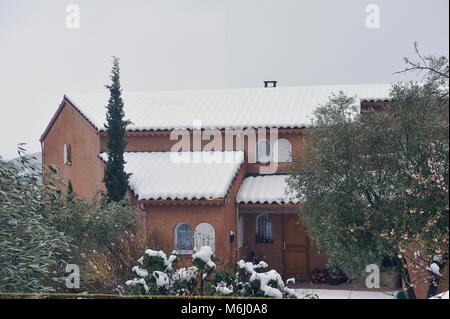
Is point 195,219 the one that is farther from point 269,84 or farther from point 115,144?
point 269,84

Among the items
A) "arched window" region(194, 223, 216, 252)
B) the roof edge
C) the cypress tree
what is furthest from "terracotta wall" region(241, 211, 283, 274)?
the roof edge

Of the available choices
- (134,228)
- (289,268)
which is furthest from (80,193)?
(289,268)

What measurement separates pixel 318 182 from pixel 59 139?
12.8 metres

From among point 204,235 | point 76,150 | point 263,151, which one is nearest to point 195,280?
point 204,235

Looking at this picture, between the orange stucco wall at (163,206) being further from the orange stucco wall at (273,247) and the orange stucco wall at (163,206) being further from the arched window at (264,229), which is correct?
the arched window at (264,229)

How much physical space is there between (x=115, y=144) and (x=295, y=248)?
7.61 meters

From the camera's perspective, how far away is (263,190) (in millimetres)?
17828

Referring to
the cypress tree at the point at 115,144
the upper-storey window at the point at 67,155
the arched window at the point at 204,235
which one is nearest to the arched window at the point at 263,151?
the arched window at the point at 204,235

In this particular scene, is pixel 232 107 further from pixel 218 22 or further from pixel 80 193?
pixel 218 22

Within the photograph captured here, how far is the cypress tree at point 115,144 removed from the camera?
647 inches

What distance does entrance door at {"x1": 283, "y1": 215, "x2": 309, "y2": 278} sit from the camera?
19308mm

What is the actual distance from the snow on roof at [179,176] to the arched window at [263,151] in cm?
88

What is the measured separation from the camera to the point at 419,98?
10305 mm

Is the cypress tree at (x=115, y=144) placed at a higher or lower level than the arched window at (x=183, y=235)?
higher
